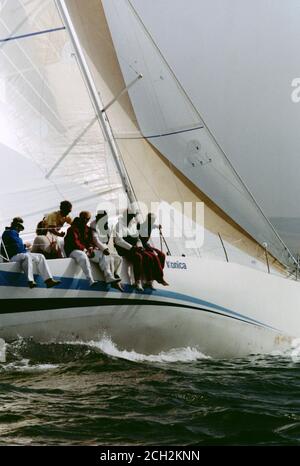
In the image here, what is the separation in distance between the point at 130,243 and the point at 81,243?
539 millimetres

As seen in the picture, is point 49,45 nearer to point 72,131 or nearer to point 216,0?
point 72,131

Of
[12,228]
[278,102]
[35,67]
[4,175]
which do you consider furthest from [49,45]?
[278,102]

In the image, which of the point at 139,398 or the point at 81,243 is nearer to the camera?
the point at 139,398

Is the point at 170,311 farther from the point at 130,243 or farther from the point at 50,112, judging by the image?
the point at 50,112

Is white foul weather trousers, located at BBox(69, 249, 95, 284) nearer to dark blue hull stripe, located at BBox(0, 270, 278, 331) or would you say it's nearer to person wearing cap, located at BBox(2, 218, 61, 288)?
dark blue hull stripe, located at BBox(0, 270, 278, 331)

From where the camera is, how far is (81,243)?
6.39m

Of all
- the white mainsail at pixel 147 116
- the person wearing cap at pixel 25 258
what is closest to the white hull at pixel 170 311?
the person wearing cap at pixel 25 258

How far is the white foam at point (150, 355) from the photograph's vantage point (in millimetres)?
6363

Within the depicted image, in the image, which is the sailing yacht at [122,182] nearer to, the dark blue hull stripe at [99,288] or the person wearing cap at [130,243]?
the dark blue hull stripe at [99,288]

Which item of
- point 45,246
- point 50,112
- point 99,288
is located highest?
point 50,112

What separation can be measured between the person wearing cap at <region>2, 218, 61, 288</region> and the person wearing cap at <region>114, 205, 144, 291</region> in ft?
2.63

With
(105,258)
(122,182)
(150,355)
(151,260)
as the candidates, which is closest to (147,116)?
(122,182)

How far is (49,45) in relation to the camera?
25.0 feet

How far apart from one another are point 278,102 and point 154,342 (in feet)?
17.8
